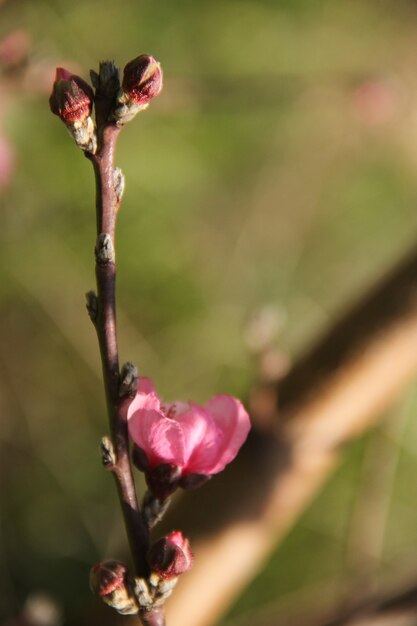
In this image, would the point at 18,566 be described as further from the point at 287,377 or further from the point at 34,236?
the point at 287,377

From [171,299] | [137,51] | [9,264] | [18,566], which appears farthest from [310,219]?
[18,566]

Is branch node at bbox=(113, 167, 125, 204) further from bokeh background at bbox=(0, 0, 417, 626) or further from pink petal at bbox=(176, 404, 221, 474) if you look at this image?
bokeh background at bbox=(0, 0, 417, 626)

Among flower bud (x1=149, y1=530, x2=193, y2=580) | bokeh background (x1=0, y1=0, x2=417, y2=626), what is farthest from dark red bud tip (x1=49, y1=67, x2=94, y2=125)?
bokeh background (x1=0, y1=0, x2=417, y2=626)

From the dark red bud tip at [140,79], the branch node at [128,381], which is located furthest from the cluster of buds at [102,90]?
the branch node at [128,381]

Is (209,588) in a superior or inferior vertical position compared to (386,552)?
superior

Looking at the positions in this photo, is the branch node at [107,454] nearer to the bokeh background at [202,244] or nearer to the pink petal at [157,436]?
the pink petal at [157,436]

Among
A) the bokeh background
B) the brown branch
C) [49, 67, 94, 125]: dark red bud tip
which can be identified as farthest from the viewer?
the bokeh background
